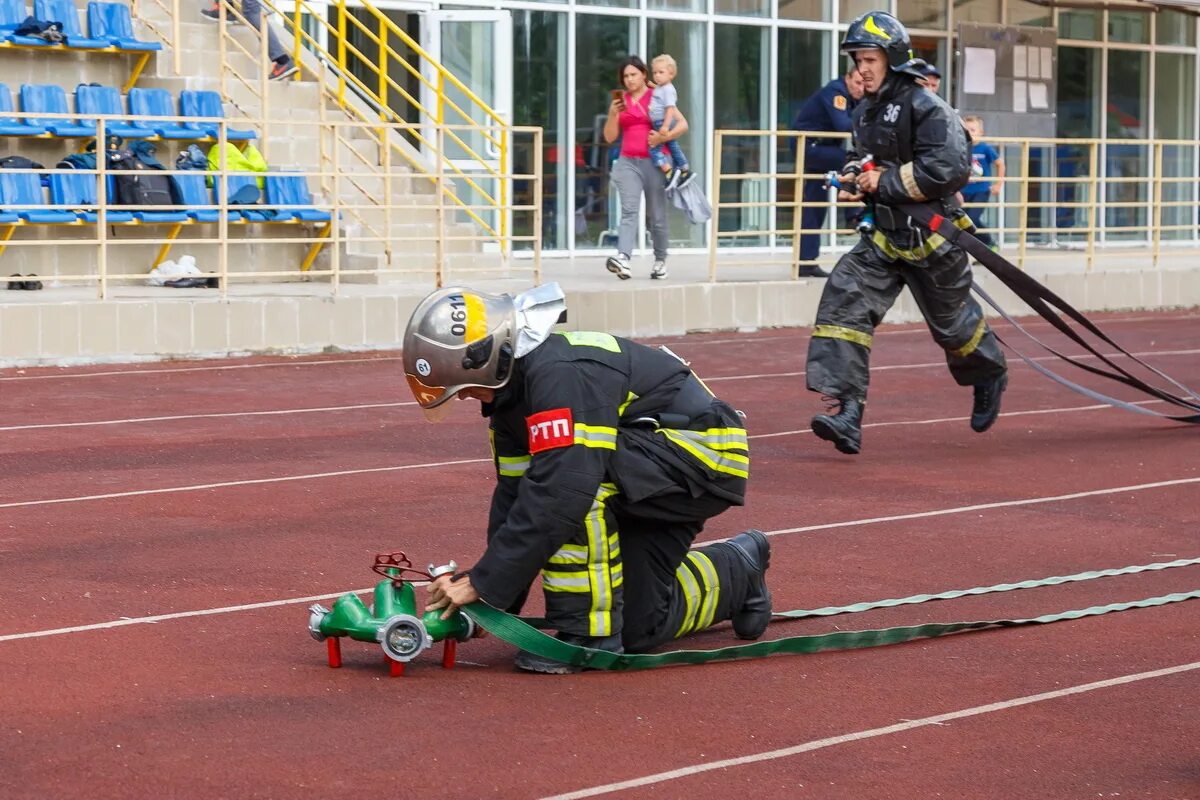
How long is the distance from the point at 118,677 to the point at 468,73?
1716cm

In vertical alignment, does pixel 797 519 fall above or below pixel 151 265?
below

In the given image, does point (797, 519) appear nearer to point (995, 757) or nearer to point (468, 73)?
point (995, 757)

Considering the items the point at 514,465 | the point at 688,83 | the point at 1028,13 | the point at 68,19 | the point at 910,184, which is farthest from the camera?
the point at 1028,13

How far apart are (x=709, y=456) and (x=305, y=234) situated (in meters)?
12.9

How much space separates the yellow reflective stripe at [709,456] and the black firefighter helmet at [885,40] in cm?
434

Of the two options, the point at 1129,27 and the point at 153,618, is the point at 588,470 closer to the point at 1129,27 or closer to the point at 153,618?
the point at 153,618

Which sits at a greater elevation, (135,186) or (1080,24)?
(1080,24)

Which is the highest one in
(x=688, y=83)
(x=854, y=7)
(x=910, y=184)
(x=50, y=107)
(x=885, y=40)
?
(x=854, y=7)

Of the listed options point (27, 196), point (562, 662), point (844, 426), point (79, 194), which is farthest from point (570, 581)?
point (79, 194)

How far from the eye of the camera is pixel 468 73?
2188 centimetres

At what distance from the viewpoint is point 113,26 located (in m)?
18.2

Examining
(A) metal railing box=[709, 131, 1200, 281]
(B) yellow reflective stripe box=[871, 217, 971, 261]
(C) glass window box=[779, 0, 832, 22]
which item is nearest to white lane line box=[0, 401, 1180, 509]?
(B) yellow reflective stripe box=[871, 217, 971, 261]

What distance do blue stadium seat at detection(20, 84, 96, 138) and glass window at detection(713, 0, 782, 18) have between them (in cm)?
987

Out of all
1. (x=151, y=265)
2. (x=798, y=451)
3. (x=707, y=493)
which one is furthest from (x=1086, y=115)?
(x=707, y=493)
